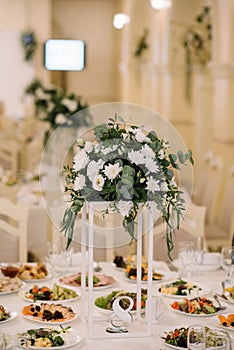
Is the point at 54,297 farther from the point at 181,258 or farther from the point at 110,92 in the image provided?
the point at 110,92

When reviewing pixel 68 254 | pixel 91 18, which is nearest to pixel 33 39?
pixel 91 18

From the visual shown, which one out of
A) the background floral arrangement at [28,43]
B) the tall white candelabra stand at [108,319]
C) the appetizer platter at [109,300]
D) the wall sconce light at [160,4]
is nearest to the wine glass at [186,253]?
the appetizer platter at [109,300]

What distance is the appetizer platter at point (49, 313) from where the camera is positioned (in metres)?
2.48

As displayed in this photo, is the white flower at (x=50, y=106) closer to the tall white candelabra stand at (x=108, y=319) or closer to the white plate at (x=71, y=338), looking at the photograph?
the tall white candelabra stand at (x=108, y=319)

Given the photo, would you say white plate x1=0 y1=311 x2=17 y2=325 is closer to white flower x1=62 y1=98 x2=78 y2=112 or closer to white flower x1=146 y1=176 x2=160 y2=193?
white flower x1=146 y1=176 x2=160 y2=193

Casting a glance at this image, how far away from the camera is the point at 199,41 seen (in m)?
8.09

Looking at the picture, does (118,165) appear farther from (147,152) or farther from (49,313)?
(49,313)

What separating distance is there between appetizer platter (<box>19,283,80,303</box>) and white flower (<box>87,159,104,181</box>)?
623 mm

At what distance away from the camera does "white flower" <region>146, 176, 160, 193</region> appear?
232 cm

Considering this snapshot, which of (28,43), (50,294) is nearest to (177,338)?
(50,294)

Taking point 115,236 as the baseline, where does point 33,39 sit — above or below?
above

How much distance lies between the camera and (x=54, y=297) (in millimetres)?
2738

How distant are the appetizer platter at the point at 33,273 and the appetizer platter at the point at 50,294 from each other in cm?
23

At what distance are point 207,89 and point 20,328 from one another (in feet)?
19.9
